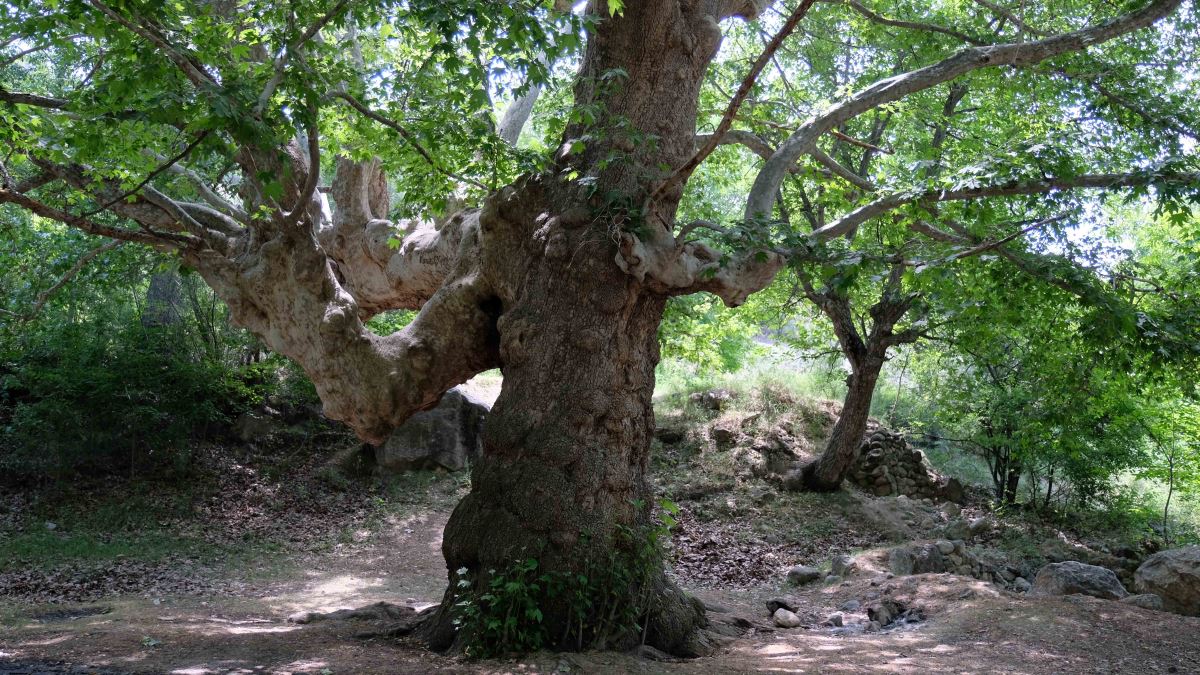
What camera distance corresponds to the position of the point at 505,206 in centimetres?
634

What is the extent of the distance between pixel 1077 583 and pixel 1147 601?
60 cm

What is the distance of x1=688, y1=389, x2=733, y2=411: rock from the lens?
16094mm

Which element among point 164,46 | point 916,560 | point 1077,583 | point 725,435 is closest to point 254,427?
point 725,435

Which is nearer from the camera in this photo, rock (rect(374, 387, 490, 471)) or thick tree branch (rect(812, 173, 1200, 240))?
thick tree branch (rect(812, 173, 1200, 240))

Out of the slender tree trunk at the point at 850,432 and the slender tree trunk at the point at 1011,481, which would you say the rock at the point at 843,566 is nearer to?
the slender tree trunk at the point at 850,432

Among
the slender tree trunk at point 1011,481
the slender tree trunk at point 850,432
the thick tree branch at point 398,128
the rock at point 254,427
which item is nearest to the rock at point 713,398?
the slender tree trunk at point 850,432

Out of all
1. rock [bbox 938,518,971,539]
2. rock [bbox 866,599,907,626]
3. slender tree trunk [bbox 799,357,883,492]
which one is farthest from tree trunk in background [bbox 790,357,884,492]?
rock [bbox 866,599,907,626]

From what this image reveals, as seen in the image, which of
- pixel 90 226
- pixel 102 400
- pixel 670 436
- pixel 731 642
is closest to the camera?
pixel 90 226

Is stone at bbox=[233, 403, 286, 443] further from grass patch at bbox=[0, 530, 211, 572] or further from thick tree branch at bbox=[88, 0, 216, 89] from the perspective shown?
thick tree branch at bbox=[88, 0, 216, 89]

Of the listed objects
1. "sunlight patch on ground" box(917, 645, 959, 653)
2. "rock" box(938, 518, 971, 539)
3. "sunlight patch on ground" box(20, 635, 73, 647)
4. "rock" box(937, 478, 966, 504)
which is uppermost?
"rock" box(937, 478, 966, 504)

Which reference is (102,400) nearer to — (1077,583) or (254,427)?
(254,427)

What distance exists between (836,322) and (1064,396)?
3472mm

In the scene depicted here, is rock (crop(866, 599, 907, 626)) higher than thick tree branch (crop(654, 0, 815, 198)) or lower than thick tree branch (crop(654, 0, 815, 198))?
lower

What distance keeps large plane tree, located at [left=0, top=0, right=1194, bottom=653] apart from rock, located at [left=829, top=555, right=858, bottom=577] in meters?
3.75
